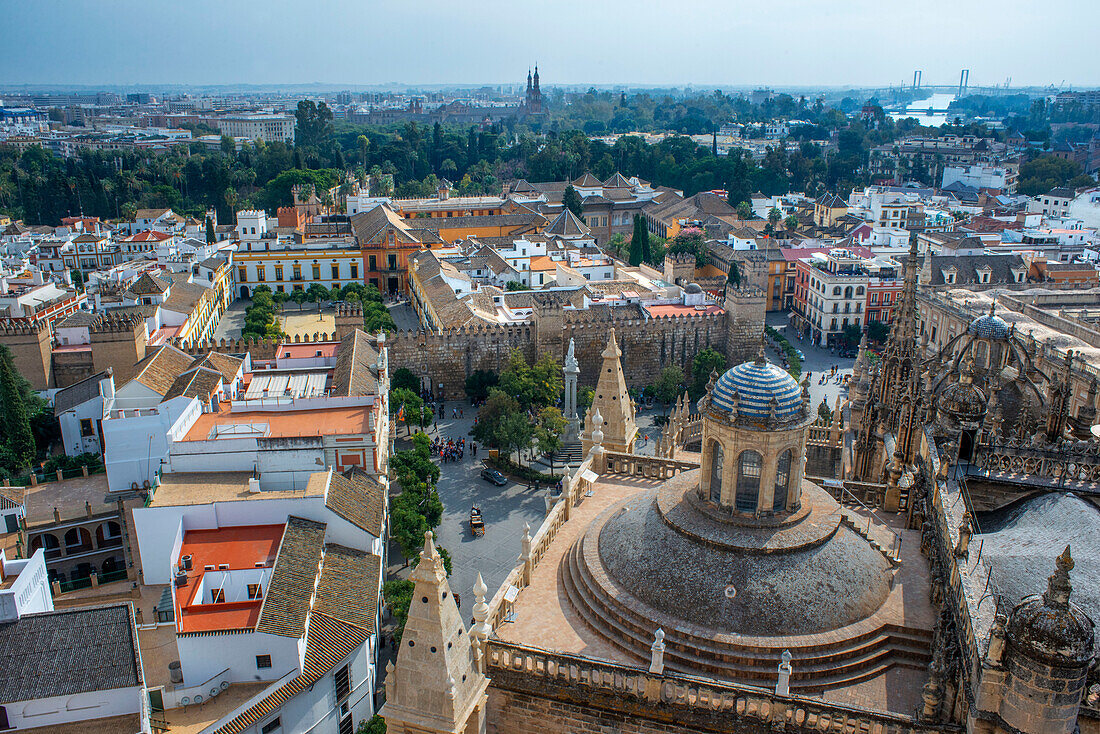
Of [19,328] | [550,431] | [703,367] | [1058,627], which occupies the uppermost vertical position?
[1058,627]

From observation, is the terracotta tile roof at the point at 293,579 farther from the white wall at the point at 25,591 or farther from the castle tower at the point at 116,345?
the castle tower at the point at 116,345

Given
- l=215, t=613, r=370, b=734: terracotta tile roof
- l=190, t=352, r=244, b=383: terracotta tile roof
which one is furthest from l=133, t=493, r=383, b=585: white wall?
l=190, t=352, r=244, b=383: terracotta tile roof

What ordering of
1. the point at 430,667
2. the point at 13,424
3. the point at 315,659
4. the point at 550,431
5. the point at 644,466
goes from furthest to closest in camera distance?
the point at 550,431 → the point at 13,424 → the point at 315,659 → the point at 644,466 → the point at 430,667

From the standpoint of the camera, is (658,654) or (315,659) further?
(315,659)

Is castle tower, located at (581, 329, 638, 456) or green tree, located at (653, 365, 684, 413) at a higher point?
castle tower, located at (581, 329, 638, 456)

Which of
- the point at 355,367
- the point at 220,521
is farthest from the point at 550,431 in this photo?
the point at 220,521

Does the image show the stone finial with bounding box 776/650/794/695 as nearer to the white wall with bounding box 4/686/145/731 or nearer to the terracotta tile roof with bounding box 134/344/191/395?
the white wall with bounding box 4/686/145/731

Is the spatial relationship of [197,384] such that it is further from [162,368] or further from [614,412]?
[614,412]

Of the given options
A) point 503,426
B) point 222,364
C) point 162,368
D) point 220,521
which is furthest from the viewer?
point 162,368
